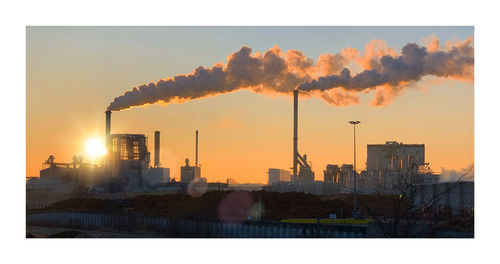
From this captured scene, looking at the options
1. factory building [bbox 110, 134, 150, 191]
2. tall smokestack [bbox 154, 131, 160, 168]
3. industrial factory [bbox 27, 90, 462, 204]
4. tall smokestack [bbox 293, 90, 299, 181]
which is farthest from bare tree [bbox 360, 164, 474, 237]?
tall smokestack [bbox 154, 131, 160, 168]

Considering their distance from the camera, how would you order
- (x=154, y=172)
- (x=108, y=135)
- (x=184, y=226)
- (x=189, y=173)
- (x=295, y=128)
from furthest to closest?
(x=189, y=173), (x=154, y=172), (x=108, y=135), (x=295, y=128), (x=184, y=226)

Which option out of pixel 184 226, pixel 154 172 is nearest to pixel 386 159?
pixel 154 172

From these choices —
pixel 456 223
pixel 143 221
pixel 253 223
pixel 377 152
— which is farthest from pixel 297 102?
pixel 456 223

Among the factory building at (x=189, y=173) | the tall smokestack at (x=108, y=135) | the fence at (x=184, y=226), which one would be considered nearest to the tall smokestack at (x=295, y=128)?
the tall smokestack at (x=108, y=135)

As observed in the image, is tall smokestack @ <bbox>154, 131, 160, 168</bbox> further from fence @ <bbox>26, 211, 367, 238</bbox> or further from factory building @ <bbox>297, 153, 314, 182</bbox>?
fence @ <bbox>26, 211, 367, 238</bbox>

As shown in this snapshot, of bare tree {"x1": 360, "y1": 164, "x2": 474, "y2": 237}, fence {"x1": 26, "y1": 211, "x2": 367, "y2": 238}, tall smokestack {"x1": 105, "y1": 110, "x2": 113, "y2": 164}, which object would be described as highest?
tall smokestack {"x1": 105, "y1": 110, "x2": 113, "y2": 164}

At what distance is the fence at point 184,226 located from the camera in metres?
37.7

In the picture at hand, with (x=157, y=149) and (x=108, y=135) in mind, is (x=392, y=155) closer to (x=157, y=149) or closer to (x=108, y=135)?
(x=157, y=149)

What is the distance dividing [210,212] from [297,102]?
41784mm

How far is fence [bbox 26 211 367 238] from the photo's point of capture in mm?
37713

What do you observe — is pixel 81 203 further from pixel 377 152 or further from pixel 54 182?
pixel 377 152

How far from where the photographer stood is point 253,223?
4369cm

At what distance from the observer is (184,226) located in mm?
50438

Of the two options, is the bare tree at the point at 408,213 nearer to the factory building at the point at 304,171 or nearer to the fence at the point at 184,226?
the fence at the point at 184,226
